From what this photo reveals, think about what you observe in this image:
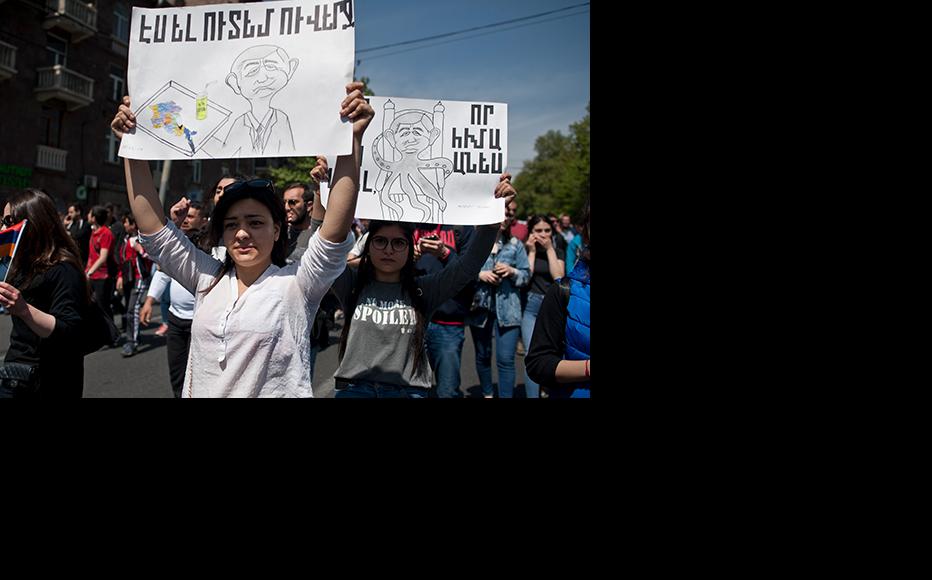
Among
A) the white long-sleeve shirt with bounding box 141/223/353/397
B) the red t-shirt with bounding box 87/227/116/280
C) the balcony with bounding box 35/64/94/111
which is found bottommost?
the white long-sleeve shirt with bounding box 141/223/353/397

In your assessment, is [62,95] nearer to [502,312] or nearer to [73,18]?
[73,18]

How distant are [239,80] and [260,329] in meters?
0.79

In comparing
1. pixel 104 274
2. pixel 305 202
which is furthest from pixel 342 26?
pixel 104 274

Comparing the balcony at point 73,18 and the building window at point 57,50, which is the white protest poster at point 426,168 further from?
the building window at point 57,50

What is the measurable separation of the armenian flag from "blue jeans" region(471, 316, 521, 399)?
313 cm

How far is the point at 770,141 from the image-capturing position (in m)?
1.71

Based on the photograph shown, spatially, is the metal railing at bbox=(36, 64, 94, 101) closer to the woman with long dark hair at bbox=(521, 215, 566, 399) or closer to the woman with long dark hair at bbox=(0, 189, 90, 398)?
the woman with long dark hair at bbox=(521, 215, 566, 399)

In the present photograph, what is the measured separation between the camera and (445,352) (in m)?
4.15

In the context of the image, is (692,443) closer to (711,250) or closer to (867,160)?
(711,250)

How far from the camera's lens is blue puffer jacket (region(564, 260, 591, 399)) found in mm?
2287

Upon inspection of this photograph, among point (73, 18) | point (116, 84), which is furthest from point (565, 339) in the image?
point (116, 84)

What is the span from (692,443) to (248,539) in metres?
1.30

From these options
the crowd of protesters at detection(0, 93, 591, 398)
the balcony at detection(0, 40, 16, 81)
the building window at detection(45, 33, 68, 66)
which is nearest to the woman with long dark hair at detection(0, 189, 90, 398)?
the crowd of protesters at detection(0, 93, 591, 398)

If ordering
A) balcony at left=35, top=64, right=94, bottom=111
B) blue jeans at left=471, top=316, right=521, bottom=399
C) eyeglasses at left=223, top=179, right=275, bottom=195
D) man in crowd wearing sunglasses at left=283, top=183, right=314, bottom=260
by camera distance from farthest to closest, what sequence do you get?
Answer: balcony at left=35, top=64, right=94, bottom=111 < blue jeans at left=471, top=316, right=521, bottom=399 < man in crowd wearing sunglasses at left=283, top=183, right=314, bottom=260 < eyeglasses at left=223, top=179, right=275, bottom=195
